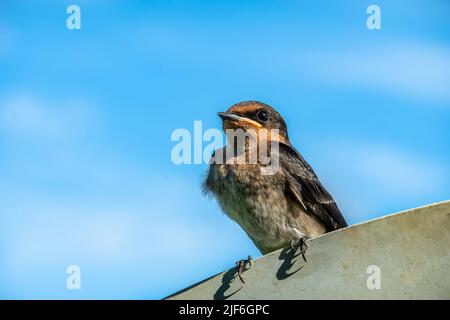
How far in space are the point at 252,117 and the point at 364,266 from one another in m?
5.15

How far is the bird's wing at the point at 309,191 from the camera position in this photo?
7453mm

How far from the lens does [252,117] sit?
845cm

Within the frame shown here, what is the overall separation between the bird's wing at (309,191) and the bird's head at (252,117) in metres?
0.49

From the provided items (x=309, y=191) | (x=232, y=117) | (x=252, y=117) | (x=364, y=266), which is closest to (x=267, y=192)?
(x=309, y=191)

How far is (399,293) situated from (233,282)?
3.30 feet

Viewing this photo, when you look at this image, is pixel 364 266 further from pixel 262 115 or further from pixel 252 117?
pixel 262 115

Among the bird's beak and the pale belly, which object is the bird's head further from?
the pale belly

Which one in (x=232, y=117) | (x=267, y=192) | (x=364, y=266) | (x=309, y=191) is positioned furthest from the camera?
(x=232, y=117)

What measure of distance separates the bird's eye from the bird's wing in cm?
58

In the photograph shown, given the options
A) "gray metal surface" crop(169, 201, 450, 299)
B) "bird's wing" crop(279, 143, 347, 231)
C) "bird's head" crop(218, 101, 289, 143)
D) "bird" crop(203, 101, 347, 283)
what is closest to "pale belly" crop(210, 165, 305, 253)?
"bird" crop(203, 101, 347, 283)

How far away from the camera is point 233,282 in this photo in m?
3.89

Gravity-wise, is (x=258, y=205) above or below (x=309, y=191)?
below

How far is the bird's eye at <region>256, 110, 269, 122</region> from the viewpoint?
28.0 ft

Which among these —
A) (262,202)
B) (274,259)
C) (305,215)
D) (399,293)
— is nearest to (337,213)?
(305,215)
